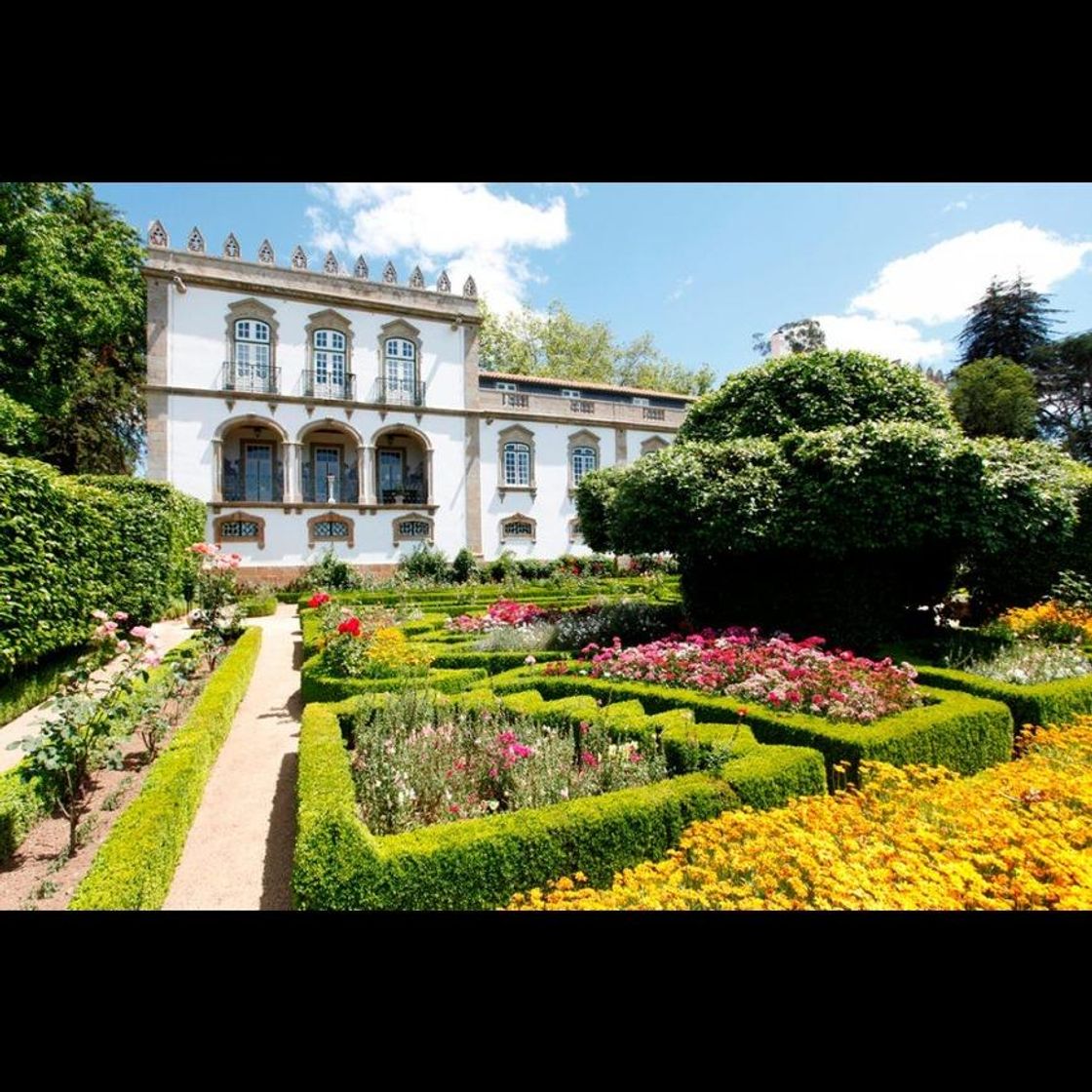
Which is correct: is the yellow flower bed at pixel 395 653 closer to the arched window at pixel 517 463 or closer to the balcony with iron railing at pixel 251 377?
the balcony with iron railing at pixel 251 377

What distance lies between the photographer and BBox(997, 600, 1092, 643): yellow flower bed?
9.13 metres

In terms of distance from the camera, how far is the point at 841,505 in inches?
313

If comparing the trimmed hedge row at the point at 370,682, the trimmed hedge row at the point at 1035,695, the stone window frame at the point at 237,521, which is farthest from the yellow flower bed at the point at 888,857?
the stone window frame at the point at 237,521

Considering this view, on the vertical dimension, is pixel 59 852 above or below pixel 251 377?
below

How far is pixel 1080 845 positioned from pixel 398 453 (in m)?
25.4

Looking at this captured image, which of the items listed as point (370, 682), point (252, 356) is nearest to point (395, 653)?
point (370, 682)

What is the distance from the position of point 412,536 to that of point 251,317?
33.8 ft

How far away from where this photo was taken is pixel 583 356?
38.4m

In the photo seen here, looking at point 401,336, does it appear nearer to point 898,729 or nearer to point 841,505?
point 841,505

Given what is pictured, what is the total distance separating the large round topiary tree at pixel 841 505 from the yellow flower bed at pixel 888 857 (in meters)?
4.46

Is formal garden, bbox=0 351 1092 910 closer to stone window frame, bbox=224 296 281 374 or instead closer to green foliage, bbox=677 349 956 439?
green foliage, bbox=677 349 956 439
